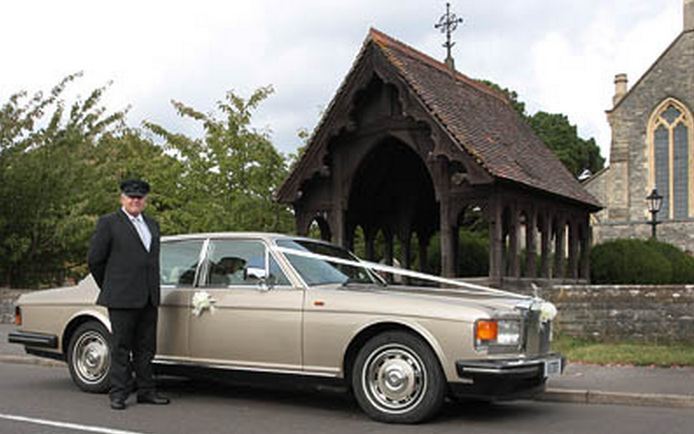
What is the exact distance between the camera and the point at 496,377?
7.11m

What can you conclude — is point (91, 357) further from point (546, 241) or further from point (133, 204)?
point (546, 241)

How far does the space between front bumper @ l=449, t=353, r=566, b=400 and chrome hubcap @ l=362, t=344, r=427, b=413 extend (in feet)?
1.04

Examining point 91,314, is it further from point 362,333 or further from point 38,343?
point 362,333

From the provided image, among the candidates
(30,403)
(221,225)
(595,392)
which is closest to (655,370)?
(595,392)

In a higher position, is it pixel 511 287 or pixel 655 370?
pixel 511 287

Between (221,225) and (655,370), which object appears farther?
(221,225)

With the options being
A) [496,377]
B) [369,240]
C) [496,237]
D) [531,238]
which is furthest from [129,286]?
[369,240]

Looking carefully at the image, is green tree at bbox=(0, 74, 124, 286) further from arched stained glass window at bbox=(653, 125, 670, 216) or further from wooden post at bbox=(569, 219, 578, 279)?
arched stained glass window at bbox=(653, 125, 670, 216)

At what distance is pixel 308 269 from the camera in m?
8.43

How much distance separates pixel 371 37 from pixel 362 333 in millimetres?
8767

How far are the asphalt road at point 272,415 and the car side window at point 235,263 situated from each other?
46.6 inches

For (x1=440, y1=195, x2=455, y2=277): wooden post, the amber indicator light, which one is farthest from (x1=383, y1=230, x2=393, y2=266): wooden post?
the amber indicator light

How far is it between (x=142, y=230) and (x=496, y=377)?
3623mm

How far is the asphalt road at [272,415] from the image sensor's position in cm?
723
